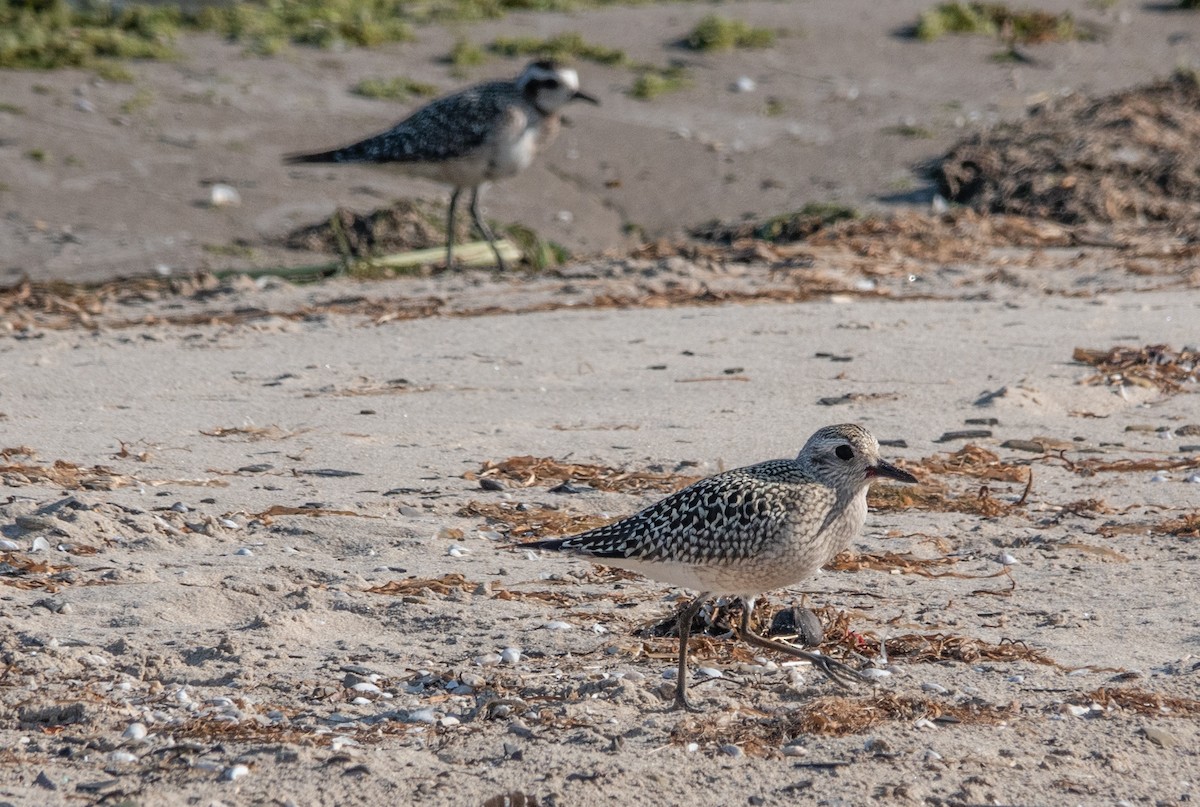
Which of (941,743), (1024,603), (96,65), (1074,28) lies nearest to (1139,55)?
(1074,28)

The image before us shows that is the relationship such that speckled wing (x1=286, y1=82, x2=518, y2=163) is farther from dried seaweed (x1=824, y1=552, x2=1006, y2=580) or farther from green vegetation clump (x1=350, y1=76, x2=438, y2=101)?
dried seaweed (x1=824, y1=552, x2=1006, y2=580)

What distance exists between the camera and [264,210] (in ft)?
40.5

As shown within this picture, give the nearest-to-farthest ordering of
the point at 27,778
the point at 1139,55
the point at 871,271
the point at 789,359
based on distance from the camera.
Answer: the point at 27,778
the point at 789,359
the point at 871,271
the point at 1139,55

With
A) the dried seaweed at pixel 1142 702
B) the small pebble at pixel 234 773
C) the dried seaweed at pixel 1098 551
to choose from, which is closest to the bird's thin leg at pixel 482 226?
the dried seaweed at pixel 1098 551

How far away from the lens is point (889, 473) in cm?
550

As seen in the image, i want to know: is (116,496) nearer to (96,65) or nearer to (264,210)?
(264,210)

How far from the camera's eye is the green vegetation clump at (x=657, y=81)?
1415 cm

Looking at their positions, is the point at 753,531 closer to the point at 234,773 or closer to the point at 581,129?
the point at 234,773

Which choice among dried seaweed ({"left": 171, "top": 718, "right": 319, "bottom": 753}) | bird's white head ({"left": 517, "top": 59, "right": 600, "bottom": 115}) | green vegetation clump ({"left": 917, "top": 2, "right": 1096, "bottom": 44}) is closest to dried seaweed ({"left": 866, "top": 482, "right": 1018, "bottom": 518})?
dried seaweed ({"left": 171, "top": 718, "right": 319, "bottom": 753})

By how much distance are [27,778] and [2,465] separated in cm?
267

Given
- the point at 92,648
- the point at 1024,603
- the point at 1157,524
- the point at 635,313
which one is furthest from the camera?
the point at 635,313

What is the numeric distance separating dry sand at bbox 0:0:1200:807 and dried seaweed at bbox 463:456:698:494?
0.07 ft

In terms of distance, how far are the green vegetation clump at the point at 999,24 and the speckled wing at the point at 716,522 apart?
10605 millimetres

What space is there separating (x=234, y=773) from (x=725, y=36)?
11.3 m
